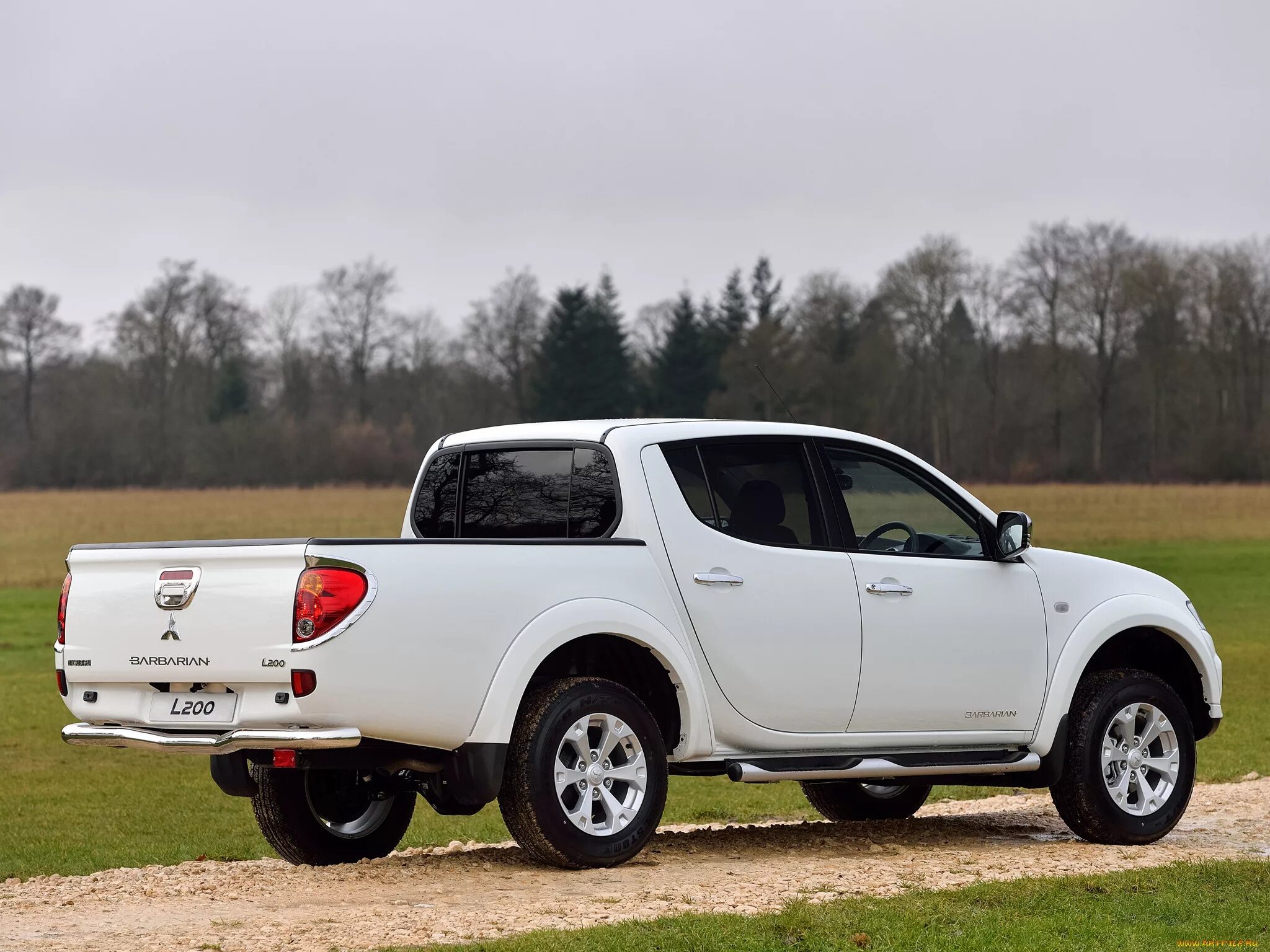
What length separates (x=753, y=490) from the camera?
823cm

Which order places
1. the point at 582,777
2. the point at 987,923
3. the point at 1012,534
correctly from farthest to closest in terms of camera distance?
the point at 1012,534 < the point at 582,777 < the point at 987,923

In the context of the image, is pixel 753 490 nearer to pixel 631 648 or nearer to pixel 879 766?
pixel 631 648

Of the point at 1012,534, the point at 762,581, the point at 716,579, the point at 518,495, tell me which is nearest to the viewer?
the point at 716,579

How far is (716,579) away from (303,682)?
202cm

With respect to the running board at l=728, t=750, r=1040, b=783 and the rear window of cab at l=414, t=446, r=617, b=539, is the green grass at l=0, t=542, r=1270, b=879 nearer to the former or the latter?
the rear window of cab at l=414, t=446, r=617, b=539

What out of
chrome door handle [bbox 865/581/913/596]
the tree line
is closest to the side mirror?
chrome door handle [bbox 865/581/913/596]

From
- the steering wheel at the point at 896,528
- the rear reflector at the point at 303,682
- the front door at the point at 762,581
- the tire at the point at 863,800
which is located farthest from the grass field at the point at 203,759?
the rear reflector at the point at 303,682

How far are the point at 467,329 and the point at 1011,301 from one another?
2611 cm

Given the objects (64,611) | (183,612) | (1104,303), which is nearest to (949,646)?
(183,612)

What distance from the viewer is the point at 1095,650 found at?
912 centimetres

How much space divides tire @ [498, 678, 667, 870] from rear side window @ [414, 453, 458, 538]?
1.52 metres

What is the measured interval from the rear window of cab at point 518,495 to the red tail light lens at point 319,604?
1.36 metres

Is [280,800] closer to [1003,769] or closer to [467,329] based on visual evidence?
[1003,769]

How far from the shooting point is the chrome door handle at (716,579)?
308 inches
